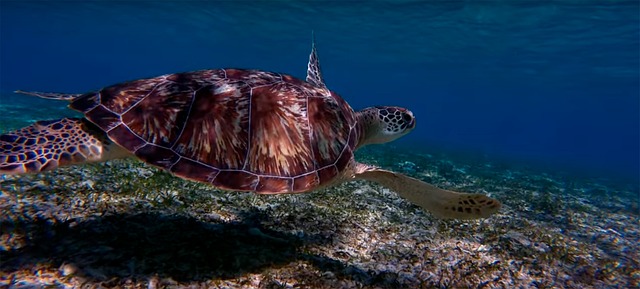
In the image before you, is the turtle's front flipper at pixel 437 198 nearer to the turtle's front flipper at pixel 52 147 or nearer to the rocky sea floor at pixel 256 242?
the rocky sea floor at pixel 256 242

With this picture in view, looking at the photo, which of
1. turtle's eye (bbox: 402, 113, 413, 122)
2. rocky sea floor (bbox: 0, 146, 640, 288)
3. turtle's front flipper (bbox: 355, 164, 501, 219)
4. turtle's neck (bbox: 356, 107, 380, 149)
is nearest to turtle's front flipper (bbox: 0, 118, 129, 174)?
rocky sea floor (bbox: 0, 146, 640, 288)

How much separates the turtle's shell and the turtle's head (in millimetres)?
1532

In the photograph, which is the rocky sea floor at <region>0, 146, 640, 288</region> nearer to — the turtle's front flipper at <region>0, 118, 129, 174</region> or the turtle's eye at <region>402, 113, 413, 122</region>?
the turtle's front flipper at <region>0, 118, 129, 174</region>

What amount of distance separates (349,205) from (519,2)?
22.9 metres

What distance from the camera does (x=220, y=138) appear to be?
11.3 ft

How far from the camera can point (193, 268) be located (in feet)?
10.3

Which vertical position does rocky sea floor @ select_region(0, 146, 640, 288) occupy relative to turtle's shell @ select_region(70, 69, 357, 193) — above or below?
below

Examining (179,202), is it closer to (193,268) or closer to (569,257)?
(193,268)

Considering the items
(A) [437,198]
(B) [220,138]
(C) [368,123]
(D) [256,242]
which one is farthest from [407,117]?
(B) [220,138]

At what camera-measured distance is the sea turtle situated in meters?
3.20

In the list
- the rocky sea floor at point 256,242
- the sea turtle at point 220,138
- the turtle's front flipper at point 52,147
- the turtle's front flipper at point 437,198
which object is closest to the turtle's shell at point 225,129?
the sea turtle at point 220,138

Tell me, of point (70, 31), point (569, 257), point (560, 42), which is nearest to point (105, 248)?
point (569, 257)

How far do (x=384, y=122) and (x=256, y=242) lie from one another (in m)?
2.91

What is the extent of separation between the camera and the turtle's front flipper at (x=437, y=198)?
3.80m
